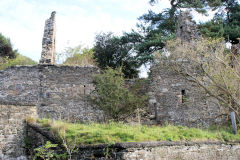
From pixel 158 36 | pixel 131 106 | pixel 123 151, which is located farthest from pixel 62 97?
pixel 158 36

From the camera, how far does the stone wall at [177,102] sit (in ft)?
51.2

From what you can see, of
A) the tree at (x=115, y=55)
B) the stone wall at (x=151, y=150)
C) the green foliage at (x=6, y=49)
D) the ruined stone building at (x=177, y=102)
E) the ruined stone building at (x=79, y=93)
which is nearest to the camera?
the stone wall at (x=151, y=150)

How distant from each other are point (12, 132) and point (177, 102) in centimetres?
921

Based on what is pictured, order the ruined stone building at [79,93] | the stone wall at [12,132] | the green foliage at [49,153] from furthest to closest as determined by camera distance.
→ the ruined stone building at [79,93], the stone wall at [12,132], the green foliage at [49,153]

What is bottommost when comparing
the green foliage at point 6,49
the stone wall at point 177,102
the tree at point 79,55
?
the stone wall at point 177,102

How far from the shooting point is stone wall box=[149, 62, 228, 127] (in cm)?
1559

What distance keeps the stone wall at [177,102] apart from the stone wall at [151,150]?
16.5 feet

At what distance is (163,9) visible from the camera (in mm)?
27484

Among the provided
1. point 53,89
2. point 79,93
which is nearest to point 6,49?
point 53,89

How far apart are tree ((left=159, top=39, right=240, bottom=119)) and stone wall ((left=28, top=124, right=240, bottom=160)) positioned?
247cm

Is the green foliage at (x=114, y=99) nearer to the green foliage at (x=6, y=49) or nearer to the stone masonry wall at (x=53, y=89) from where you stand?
the stone masonry wall at (x=53, y=89)

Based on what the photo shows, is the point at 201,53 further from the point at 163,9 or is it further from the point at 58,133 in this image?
the point at 163,9

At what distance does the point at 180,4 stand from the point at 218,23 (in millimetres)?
3918

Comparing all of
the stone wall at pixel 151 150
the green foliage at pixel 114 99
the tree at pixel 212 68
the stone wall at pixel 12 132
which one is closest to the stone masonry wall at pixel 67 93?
the green foliage at pixel 114 99
